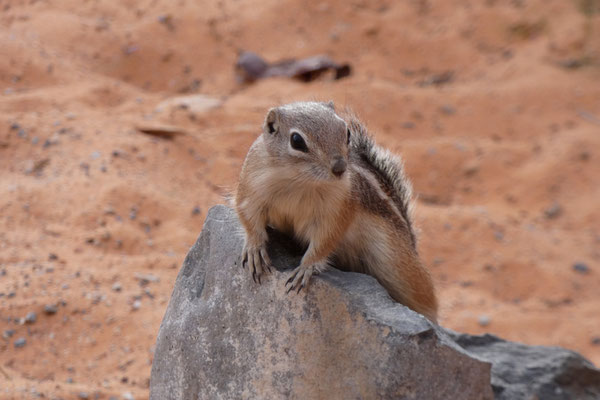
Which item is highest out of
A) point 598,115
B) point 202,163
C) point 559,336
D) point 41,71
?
point 598,115

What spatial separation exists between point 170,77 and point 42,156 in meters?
2.78

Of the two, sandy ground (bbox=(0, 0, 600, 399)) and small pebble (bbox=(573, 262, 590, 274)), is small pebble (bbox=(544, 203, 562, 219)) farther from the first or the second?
small pebble (bbox=(573, 262, 590, 274))

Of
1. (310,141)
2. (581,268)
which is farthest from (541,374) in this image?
(581,268)

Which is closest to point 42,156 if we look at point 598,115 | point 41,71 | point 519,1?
point 41,71

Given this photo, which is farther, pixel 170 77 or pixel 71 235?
pixel 170 77

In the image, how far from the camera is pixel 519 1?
34.4ft

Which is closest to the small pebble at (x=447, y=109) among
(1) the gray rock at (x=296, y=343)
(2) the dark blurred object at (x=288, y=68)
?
(2) the dark blurred object at (x=288, y=68)

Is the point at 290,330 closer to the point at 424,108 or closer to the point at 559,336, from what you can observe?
the point at 559,336

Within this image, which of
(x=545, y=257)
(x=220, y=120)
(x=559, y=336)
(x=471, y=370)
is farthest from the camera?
(x=220, y=120)

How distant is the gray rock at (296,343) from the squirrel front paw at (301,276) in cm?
3

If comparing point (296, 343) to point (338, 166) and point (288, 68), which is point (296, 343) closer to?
point (338, 166)

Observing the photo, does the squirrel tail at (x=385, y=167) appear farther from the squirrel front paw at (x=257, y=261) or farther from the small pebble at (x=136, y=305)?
the small pebble at (x=136, y=305)

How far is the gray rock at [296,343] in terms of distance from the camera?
2758mm

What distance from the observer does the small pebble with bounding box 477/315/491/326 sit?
5.90 metres
